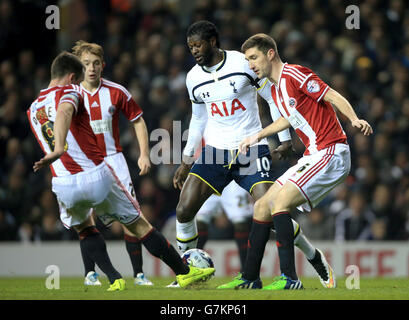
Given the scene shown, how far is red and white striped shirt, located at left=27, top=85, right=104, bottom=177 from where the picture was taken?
6195 mm

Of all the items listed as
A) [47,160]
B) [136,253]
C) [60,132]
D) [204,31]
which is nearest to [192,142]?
[204,31]

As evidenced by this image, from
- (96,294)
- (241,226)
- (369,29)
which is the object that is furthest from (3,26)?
(96,294)

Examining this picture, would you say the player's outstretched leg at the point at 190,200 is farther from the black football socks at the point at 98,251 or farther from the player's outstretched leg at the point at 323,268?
the player's outstretched leg at the point at 323,268

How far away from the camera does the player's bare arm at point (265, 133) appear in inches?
249

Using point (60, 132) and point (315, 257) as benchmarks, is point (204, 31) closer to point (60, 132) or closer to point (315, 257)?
point (60, 132)

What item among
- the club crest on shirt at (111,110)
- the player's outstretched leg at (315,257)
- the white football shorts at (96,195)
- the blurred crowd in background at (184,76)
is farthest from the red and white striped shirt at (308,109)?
the blurred crowd in background at (184,76)

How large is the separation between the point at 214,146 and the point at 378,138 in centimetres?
514

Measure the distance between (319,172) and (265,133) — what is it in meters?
0.57

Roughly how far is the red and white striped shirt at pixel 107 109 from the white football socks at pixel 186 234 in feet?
4.38

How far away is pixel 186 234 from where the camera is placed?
7.21 m

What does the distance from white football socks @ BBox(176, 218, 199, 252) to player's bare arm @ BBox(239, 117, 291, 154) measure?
1140mm

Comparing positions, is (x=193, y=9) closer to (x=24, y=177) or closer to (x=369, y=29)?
(x=369, y=29)

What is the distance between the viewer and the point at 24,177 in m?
12.1

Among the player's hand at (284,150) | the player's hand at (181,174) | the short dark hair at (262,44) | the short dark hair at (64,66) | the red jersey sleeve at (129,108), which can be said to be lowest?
the player's hand at (181,174)
